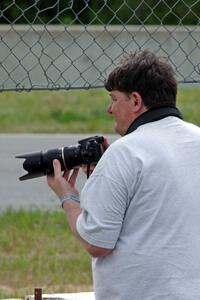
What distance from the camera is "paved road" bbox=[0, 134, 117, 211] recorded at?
8.76m

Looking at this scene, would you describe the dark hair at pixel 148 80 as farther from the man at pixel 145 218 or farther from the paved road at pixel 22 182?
the paved road at pixel 22 182

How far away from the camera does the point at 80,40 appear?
4.10 m

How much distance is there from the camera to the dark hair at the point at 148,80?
11.2 feet

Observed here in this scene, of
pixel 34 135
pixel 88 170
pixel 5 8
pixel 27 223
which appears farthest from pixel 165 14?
pixel 34 135

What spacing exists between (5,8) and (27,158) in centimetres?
76

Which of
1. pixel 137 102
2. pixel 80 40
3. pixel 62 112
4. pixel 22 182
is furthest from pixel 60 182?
pixel 62 112

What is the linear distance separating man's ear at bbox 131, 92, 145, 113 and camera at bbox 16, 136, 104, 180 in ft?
0.88

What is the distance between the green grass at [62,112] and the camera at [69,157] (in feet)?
29.9

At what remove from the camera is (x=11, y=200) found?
353 inches

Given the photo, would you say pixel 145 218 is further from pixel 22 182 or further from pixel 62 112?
pixel 62 112

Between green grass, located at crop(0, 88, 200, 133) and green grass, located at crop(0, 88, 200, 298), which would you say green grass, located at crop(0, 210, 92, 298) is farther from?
green grass, located at crop(0, 88, 200, 133)

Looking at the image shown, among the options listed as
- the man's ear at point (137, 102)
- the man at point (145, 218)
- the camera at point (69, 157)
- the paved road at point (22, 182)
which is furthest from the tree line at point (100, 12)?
the paved road at point (22, 182)

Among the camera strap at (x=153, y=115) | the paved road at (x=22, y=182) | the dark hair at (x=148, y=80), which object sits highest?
the dark hair at (x=148, y=80)

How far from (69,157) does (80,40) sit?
641 mm
